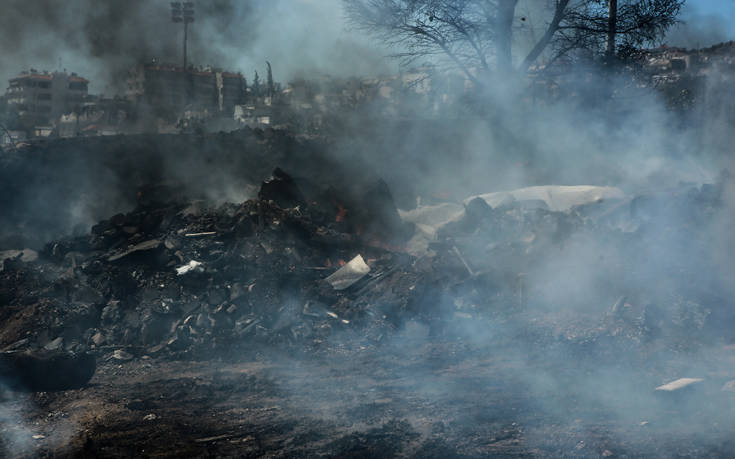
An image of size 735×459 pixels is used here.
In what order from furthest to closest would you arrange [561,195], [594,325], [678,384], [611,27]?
[611,27]
[561,195]
[594,325]
[678,384]

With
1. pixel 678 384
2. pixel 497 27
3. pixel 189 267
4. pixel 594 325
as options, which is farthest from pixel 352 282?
pixel 497 27

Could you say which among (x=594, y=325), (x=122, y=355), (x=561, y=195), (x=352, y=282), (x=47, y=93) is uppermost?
(x=47, y=93)

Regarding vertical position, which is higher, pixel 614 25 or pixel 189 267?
pixel 614 25

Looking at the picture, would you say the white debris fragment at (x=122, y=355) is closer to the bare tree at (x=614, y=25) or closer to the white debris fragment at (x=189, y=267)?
the white debris fragment at (x=189, y=267)

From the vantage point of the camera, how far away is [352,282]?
23.8ft

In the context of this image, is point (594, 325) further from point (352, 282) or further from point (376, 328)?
point (352, 282)

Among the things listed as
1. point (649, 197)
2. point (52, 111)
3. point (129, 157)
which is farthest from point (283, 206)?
point (52, 111)

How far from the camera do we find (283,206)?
938 cm

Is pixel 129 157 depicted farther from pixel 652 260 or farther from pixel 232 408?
pixel 652 260

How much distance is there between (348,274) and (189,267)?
7.18 ft

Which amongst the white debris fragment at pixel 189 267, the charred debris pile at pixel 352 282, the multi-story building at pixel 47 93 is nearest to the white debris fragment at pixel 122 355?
the charred debris pile at pixel 352 282

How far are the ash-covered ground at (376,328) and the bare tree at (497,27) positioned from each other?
2.92 metres

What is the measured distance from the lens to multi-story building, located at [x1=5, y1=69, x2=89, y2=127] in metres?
39.0

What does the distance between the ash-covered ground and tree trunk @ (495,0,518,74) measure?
2775 mm
